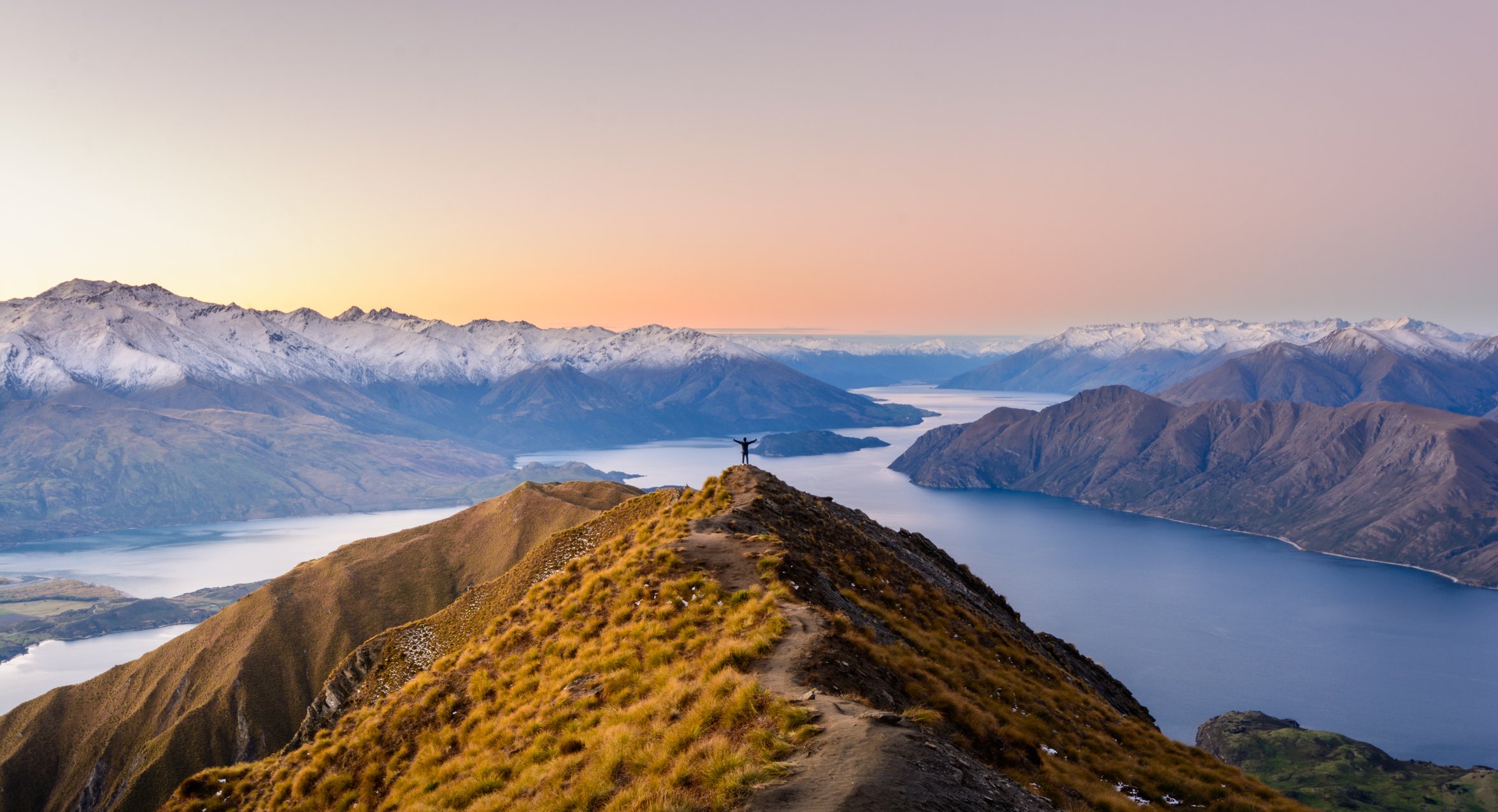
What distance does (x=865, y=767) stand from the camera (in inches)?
486

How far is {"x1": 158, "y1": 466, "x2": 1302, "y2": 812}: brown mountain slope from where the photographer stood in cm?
1345

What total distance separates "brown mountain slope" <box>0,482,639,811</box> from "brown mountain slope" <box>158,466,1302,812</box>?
72.2 metres

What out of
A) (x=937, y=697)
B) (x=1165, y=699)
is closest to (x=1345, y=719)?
(x=1165, y=699)

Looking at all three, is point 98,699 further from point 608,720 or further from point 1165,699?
point 1165,699

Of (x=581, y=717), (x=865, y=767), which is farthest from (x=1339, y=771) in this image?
(x=865, y=767)

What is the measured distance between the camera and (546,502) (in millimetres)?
117750

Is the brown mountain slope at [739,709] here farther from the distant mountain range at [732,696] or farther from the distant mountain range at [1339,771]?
the distant mountain range at [1339,771]

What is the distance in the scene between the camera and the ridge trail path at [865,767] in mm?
11812

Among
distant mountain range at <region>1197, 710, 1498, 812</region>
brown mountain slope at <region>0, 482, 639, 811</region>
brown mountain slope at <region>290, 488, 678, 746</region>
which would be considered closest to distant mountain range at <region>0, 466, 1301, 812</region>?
brown mountain slope at <region>290, 488, 678, 746</region>

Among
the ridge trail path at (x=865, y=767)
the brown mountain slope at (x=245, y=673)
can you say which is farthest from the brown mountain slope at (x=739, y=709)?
the brown mountain slope at (x=245, y=673)

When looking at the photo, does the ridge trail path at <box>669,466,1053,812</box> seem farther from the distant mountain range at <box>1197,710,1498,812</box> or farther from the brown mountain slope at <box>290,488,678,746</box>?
the distant mountain range at <box>1197,710,1498,812</box>

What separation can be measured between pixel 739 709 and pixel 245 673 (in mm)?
123584

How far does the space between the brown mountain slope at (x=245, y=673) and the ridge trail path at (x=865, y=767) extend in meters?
85.9

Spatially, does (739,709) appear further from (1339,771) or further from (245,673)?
(1339,771)
